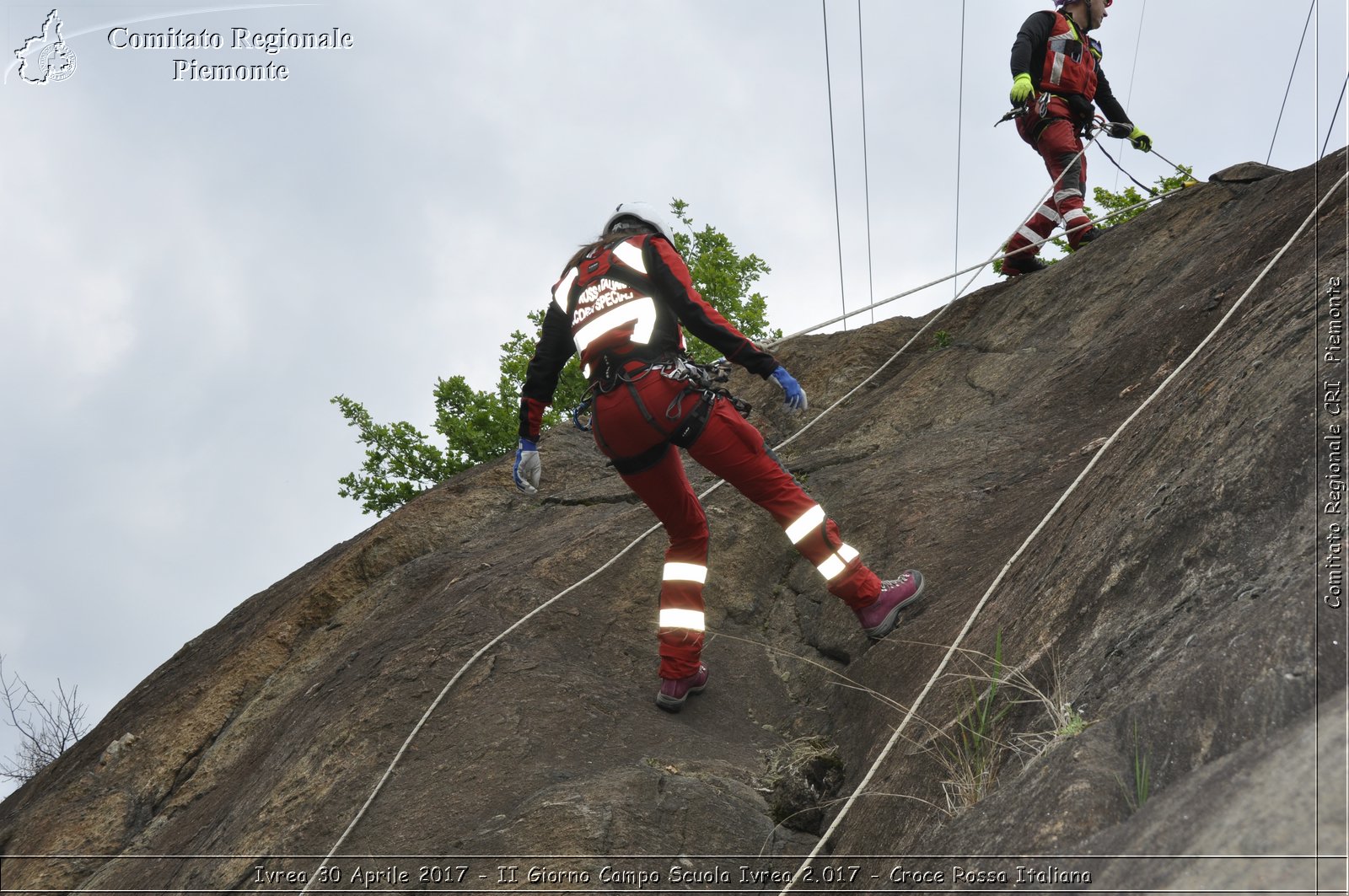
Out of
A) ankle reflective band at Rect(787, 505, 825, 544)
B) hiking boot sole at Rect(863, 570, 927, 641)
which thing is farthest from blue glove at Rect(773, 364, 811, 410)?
hiking boot sole at Rect(863, 570, 927, 641)

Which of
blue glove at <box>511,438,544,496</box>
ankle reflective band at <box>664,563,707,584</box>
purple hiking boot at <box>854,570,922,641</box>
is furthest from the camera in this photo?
blue glove at <box>511,438,544,496</box>

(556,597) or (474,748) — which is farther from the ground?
(556,597)

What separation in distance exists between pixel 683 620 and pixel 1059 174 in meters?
5.20

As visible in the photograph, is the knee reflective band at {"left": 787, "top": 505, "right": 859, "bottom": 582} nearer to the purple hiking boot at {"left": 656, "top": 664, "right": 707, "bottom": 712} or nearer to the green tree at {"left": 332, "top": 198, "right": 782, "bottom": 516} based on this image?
the purple hiking boot at {"left": 656, "top": 664, "right": 707, "bottom": 712}

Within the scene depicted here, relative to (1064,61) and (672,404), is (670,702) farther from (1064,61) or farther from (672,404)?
(1064,61)

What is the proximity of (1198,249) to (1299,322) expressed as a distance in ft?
11.4

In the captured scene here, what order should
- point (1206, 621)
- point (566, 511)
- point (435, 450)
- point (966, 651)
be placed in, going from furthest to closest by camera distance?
point (435, 450)
point (566, 511)
point (966, 651)
point (1206, 621)

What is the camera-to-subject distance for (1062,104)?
780 cm

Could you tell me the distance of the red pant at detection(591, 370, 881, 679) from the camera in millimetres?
4461

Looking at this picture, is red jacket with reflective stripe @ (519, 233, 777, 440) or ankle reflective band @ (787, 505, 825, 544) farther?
red jacket with reflective stripe @ (519, 233, 777, 440)

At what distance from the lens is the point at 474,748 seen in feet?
14.1

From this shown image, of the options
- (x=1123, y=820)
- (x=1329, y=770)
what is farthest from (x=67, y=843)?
(x=1329, y=770)

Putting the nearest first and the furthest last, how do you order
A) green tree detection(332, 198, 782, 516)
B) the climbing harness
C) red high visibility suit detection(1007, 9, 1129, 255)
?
the climbing harness
red high visibility suit detection(1007, 9, 1129, 255)
green tree detection(332, 198, 782, 516)

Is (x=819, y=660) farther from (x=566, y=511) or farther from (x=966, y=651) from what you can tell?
(x=566, y=511)
